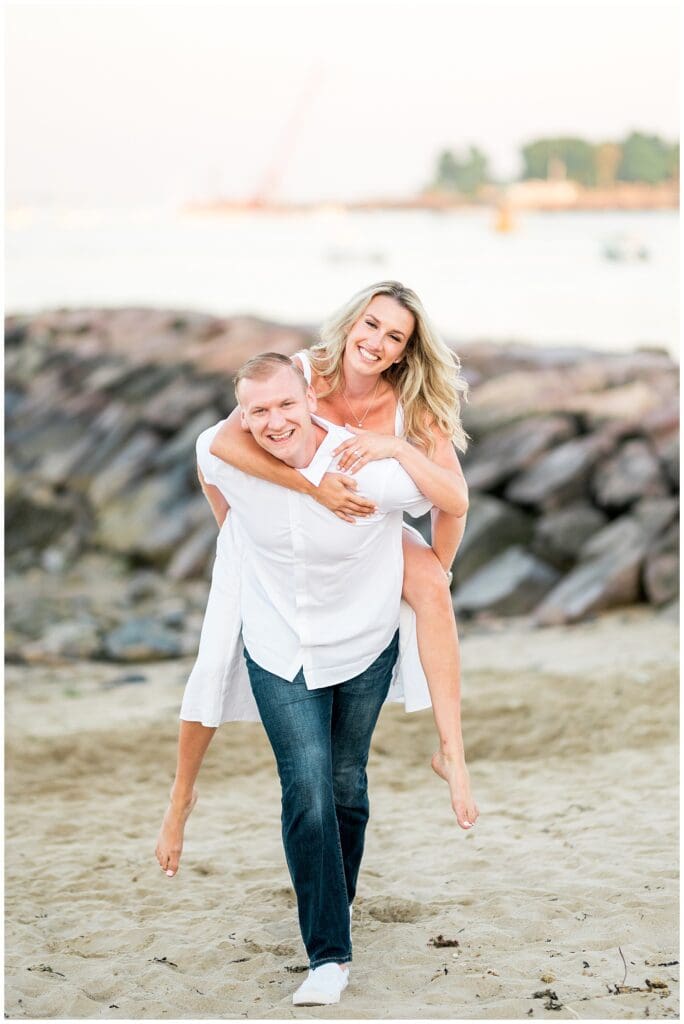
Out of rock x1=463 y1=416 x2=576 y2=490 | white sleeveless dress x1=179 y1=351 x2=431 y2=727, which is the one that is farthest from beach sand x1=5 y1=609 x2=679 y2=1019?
rock x1=463 y1=416 x2=576 y2=490

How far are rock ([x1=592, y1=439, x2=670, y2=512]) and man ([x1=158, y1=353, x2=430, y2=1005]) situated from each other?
697 cm

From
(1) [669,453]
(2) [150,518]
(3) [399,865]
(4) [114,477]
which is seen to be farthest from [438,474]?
(4) [114,477]

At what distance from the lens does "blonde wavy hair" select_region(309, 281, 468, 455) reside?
3.31m

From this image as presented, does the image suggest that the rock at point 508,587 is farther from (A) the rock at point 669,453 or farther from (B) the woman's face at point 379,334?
(B) the woman's face at point 379,334

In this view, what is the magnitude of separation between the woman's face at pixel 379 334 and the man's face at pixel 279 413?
0.63ft

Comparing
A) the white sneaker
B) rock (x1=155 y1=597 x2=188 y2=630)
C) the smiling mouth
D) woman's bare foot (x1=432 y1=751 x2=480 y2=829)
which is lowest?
rock (x1=155 y1=597 x2=188 y2=630)

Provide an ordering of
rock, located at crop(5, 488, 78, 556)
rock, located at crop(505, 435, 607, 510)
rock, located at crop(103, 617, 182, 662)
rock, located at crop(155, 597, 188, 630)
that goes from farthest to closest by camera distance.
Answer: rock, located at crop(5, 488, 78, 556) → rock, located at crop(505, 435, 607, 510) → rock, located at crop(155, 597, 188, 630) → rock, located at crop(103, 617, 182, 662)

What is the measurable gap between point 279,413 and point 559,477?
25.0 feet

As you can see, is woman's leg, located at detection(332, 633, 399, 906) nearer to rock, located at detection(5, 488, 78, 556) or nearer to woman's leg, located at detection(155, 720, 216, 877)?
woman's leg, located at detection(155, 720, 216, 877)

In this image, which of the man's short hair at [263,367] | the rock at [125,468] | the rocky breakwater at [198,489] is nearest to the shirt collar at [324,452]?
the man's short hair at [263,367]

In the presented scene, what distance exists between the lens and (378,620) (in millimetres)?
3303

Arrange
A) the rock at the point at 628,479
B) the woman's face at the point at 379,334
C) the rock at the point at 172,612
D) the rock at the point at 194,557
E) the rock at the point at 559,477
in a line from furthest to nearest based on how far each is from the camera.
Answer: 1. the rock at the point at 194,557
2. the rock at the point at 559,477
3. the rock at the point at 628,479
4. the rock at the point at 172,612
5. the woman's face at the point at 379,334

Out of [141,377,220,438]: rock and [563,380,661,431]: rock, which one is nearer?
[563,380,661,431]: rock

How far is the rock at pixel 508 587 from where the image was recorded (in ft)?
30.6
